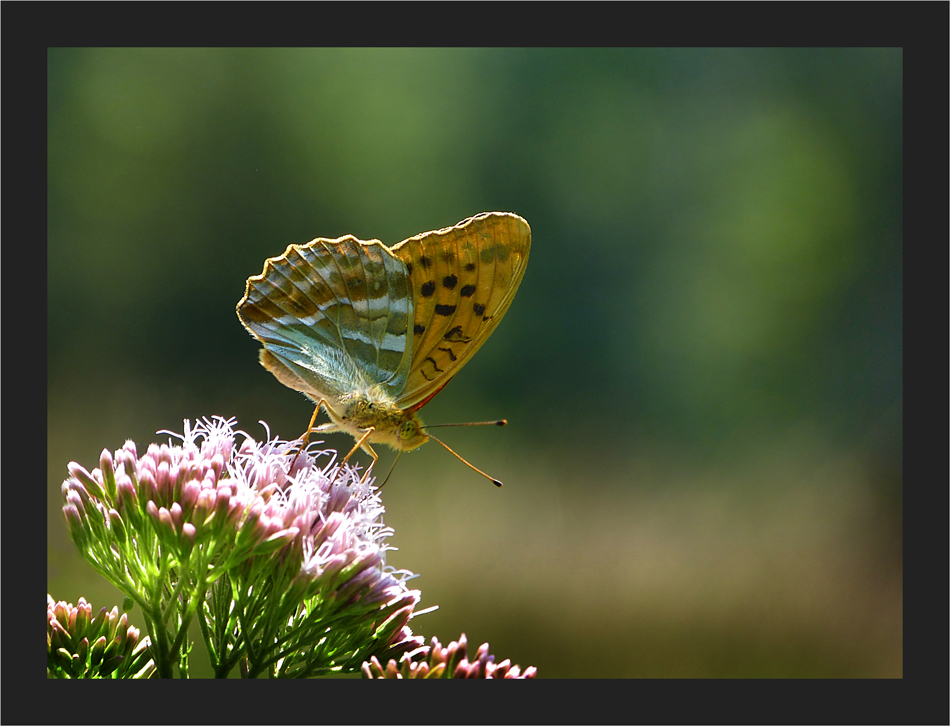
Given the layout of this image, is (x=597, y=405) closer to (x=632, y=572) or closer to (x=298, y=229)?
(x=632, y=572)

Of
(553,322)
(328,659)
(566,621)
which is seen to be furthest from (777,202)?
(328,659)

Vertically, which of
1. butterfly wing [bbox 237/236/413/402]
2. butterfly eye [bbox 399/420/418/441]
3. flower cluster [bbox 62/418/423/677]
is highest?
butterfly wing [bbox 237/236/413/402]

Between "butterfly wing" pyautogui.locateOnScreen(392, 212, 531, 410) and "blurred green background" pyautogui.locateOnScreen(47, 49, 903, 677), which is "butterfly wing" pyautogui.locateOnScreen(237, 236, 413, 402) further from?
"blurred green background" pyautogui.locateOnScreen(47, 49, 903, 677)

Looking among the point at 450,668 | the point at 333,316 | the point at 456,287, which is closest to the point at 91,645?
the point at 450,668

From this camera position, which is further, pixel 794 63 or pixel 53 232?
pixel 794 63

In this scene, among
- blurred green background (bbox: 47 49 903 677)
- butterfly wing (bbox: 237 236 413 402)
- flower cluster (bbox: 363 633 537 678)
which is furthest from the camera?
blurred green background (bbox: 47 49 903 677)

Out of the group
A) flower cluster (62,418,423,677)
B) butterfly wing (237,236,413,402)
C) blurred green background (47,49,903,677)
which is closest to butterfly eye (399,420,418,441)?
butterfly wing (237,236,413,402)
